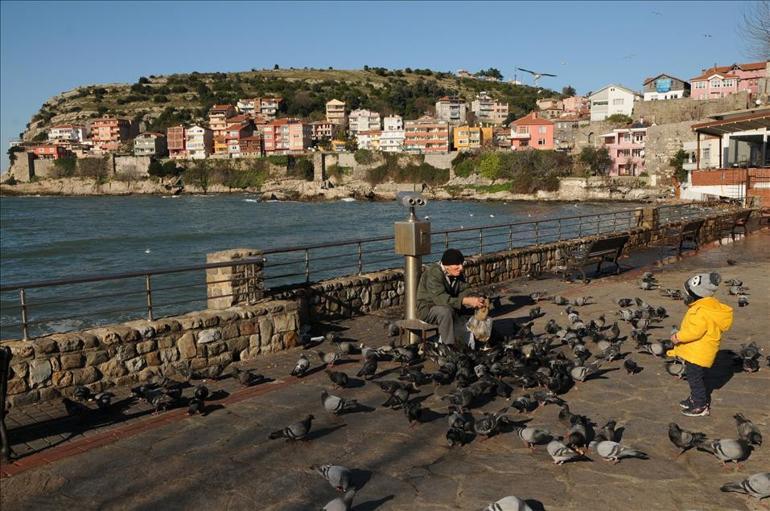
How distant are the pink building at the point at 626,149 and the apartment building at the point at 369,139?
5993 centimetres

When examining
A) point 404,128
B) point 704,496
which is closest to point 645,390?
point 704,496

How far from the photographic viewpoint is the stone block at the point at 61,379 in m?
6.43

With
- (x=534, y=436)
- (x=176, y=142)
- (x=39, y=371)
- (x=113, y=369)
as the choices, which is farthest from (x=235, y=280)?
(x=176, y=142)

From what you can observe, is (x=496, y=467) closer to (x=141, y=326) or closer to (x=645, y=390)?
(x=645, y=390)

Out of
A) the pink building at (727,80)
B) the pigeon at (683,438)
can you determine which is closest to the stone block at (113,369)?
the pigeon at (683,438)

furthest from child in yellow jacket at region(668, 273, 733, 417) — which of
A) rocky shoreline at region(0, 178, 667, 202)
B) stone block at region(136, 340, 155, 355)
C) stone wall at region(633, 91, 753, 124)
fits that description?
stone wall at region(633, 91, 753, 124)

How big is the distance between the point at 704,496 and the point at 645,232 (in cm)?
1639

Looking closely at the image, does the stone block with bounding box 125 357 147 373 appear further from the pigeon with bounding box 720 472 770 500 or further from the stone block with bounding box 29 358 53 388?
the pigeon with bounding box 720 472 770 500

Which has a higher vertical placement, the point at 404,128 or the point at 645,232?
the point at 404,128

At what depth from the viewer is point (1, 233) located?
2441 inches

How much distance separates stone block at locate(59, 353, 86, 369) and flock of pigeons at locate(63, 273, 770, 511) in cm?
38

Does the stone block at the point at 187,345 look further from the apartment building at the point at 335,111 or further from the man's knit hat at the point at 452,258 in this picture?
the apartment building at the point at 335,111

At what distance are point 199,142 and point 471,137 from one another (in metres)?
65.4

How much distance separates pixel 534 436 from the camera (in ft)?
16.7
